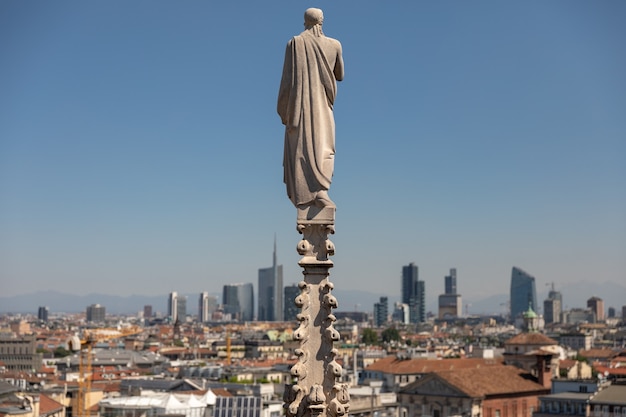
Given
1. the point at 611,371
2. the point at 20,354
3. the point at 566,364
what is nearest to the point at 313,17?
the point at 611,371

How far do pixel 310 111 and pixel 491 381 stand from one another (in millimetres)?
67889

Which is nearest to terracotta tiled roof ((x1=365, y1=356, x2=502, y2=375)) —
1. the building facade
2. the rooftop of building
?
the rooftop of building

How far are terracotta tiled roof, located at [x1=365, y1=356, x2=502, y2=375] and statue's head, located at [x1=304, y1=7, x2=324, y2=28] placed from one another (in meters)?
77.6

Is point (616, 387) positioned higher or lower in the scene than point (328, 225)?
lower

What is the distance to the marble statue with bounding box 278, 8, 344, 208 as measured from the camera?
16.9 feet

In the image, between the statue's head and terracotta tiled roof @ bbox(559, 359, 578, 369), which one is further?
terracotta tiled roof @ bbox(559, 359, 578, 369)

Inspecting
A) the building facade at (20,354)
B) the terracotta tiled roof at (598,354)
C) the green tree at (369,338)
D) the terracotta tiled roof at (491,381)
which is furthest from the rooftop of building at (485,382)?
the green tree at (369,338)

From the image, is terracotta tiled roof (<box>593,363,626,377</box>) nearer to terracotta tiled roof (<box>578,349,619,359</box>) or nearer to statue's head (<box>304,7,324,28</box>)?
terracotta tiled roof (<box>578,349,619,359</box>)

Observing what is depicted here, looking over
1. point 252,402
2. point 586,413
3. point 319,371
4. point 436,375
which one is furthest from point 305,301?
point 436,375

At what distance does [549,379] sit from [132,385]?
3144 cm

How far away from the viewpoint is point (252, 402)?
4600 cm

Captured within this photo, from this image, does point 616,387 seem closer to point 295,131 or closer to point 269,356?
point 295,131

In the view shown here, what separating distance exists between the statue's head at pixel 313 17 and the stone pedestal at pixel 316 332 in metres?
1.06

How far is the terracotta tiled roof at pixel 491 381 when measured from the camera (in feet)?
224
